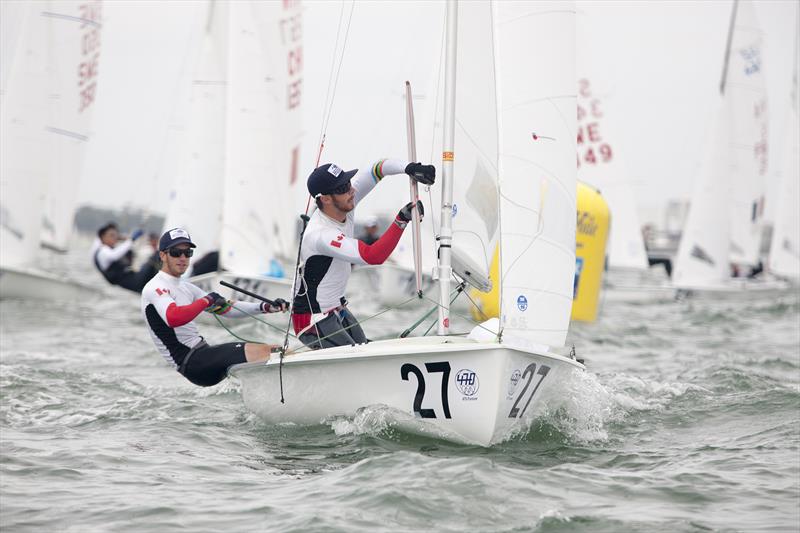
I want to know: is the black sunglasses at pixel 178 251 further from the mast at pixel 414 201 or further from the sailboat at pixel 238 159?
the sailboat at pixel 238 159

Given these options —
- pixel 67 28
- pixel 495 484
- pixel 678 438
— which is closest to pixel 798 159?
pixel 67 28

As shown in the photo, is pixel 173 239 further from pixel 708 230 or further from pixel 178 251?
pixel 708 230

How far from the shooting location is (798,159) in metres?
21.8

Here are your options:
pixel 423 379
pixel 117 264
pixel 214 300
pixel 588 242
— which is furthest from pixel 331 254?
pixel 117 264

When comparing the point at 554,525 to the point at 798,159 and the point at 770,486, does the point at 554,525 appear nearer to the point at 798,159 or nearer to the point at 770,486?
the point at 770,486

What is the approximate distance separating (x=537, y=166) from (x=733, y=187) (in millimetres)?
17296

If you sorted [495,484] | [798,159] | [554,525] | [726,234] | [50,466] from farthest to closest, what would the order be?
[798,159], [726,234], [50,466], [495,484], [554,525]

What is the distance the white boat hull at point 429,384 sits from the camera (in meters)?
5.09

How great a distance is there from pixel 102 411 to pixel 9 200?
27.3 ft

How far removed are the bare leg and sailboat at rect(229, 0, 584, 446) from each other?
0.16m

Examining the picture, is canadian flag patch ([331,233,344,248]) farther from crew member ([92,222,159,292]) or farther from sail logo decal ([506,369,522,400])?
crew member ([92,222,159,292])

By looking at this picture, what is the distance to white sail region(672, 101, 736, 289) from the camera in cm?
2006

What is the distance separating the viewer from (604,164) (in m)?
19.2

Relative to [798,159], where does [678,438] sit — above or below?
below
